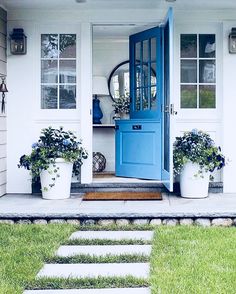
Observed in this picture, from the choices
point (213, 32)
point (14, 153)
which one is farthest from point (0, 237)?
point (213, 32)

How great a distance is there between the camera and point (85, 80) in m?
6.24

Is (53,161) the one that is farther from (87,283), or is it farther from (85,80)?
(87,283)

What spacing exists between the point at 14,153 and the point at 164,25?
2333mm

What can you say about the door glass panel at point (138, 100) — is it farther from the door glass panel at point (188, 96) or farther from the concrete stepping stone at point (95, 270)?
the concrete stepping stone at point (95, 270)

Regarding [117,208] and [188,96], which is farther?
[188,96]

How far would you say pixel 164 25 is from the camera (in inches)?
240

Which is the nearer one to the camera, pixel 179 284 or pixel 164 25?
pixel 179 284

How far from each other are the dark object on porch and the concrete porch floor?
1.88m

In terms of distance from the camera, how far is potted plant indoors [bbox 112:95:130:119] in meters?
7.92

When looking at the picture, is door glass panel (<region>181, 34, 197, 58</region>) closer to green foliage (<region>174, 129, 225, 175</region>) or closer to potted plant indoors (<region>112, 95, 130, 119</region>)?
green foliage (<region>174, 129, 225, 175</region>)

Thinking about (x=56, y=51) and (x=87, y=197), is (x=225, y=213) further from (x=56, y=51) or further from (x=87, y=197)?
(x=56, y=51)

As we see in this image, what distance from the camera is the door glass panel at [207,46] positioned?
629 centimetres

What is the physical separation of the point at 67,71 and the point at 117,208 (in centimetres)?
204

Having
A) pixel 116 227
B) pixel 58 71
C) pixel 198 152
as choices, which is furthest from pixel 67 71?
pixel 116 227
